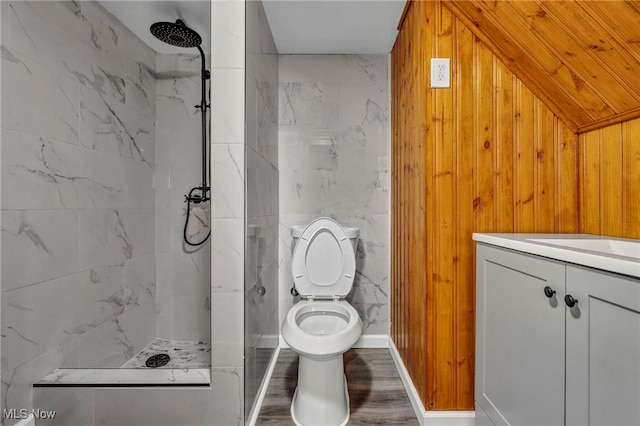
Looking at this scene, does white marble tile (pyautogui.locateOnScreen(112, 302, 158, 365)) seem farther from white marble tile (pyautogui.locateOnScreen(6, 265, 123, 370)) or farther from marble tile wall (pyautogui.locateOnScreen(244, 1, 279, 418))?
marble tile wall (pyautogui.locateOnScreen(244, 1, 279, 418))

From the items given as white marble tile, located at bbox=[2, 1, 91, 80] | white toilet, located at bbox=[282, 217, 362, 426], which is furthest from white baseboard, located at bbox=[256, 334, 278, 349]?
white marble tile, located at bbox=[2, 1, 91, 80]

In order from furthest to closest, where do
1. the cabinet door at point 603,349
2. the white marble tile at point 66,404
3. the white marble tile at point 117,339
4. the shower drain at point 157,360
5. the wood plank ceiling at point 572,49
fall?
the shower drain at point 157,360
the white marble tile at point 117,339
the white marble tile at point 66,404
the wood plank ceiling at point 572,49
the cabinet door at point 603,349

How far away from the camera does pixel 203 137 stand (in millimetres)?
2014

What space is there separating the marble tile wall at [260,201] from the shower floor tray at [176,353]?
483 mm

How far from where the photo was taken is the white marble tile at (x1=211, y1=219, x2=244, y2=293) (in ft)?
4.68

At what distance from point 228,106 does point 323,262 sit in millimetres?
1087

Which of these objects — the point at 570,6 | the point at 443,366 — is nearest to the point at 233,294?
the point at 443,366

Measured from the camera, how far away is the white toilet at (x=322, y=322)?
142cm

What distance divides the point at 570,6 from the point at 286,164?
1.75 m

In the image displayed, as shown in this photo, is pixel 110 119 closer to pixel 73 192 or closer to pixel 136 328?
pixel 73 192

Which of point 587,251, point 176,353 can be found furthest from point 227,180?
point 176,353

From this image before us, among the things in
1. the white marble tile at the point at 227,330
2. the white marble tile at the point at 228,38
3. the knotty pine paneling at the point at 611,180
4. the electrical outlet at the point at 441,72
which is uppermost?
the white marble tile at the point at 228,38

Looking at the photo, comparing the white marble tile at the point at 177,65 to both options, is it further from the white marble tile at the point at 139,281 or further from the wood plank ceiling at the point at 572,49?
the wood plank ceiling at the point at 572,49

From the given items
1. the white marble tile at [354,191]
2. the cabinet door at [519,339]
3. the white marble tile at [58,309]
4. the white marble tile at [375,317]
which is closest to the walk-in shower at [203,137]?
the white marble tile at [58,309]
